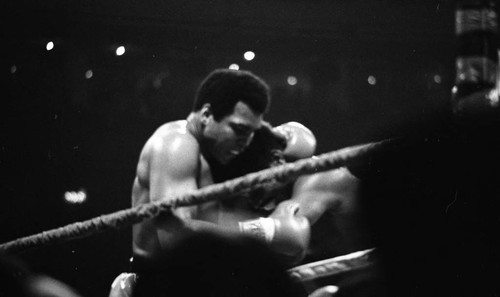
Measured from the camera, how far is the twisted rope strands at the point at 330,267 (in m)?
1.56

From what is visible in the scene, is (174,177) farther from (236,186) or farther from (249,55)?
(249,55)

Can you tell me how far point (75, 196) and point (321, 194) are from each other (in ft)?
3.37

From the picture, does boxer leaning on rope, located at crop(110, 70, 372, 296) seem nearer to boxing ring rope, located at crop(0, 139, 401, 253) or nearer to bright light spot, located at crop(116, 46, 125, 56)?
boxing ring rope, located at crop(0, 139, 401, 253)

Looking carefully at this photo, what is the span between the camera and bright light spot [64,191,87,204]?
2250 mm

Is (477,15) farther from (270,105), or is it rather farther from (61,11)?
(61,11)

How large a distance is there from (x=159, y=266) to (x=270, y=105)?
0.56 meters

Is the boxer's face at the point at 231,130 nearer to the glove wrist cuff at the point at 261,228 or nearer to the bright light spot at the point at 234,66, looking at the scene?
the bright light spot at the point at 234,66

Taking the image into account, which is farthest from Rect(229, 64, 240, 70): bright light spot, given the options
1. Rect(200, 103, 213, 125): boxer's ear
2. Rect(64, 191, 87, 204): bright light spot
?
Rect(64, 191, 87, 204): bright light spot

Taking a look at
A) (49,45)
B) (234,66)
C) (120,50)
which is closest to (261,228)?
(234,66)

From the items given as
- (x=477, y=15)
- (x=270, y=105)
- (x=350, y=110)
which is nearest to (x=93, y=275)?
(x=270, y=105)

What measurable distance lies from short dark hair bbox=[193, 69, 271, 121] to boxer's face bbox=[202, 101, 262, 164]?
0.01m

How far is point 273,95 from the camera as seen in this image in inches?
68.4

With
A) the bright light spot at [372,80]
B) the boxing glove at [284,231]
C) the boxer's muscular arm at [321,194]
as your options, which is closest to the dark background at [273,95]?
the bright light spot at [372,80]

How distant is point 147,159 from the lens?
1.62 m
